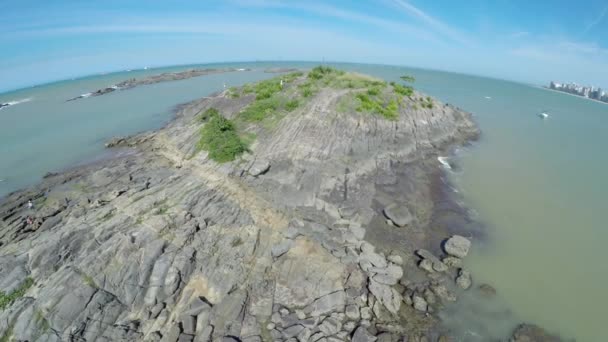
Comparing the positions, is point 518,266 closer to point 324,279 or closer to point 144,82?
point 324,279

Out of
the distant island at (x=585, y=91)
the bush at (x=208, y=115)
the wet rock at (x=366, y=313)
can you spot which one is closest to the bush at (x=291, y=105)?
the bush at (x=208, y=115)

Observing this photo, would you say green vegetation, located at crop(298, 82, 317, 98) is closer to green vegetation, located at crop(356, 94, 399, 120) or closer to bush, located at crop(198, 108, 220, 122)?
green vegetation, located at crop(356, 94, 399, 120)

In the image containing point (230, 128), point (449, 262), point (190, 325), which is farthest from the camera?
point (230, 128)

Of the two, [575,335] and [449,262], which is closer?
[575,335]

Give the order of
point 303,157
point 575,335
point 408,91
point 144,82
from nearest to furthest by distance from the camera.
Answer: point 575,335, point 303,157, point 408,91, point 144,82

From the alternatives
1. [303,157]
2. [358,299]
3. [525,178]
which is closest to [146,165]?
[303,157]

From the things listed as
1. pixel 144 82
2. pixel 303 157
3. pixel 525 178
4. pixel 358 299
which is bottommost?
pixel 358 299

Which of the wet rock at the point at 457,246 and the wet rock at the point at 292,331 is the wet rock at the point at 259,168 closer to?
the wet rock at the point at 292,331
